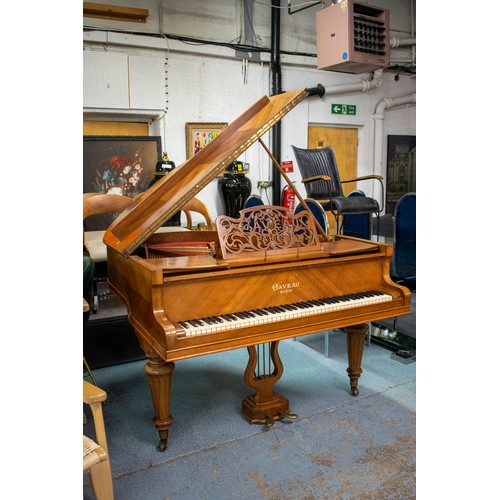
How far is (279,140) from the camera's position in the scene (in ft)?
23.4

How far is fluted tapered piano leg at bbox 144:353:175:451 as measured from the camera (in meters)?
2.34

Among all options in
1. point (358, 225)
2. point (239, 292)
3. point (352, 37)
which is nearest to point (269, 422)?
point (239, 292)

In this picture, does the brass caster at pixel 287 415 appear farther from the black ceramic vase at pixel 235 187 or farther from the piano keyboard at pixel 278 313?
the black ceramic vase at pixel 235 187

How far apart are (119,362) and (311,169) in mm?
2589

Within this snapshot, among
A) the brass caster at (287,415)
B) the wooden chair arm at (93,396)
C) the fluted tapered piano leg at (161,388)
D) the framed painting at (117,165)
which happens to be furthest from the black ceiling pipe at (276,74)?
the wooden chair arm at (93,396)

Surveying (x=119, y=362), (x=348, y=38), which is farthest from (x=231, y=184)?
(x=119, y=362)

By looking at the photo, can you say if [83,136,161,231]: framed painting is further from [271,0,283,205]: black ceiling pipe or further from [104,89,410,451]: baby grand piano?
[104,89,410,451]: baby grand piano

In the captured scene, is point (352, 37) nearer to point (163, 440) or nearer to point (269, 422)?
point (269, 422)

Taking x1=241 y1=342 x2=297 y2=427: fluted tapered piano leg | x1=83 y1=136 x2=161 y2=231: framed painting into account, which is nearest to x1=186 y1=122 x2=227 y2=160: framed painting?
x1=83 y1=136 x2=161 y2=231: framed painting

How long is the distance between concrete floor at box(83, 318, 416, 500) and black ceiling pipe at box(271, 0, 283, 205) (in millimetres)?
3954

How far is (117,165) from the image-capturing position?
224 inches

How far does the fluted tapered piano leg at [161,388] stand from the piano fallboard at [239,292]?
16cm

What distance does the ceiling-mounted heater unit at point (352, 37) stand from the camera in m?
5.87

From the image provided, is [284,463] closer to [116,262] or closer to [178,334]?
[178,334]
